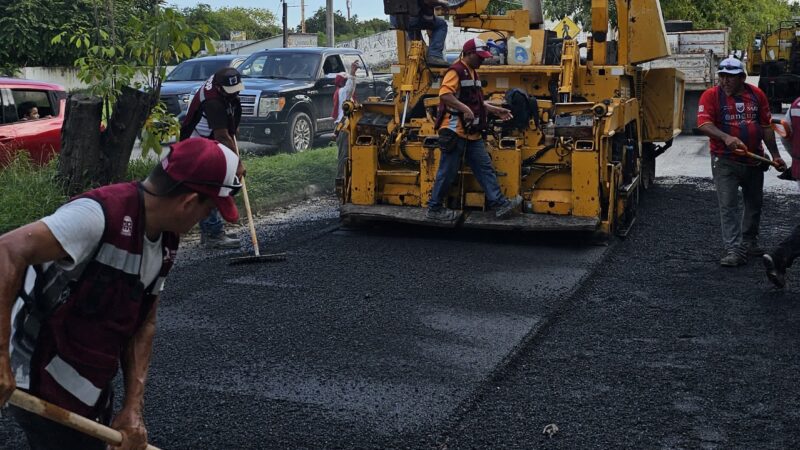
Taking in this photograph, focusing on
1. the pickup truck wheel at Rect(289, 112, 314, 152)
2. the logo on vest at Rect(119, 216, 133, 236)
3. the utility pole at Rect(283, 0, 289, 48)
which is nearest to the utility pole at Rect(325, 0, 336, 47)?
the utility pole at Rect(283, 0, 289, 48)

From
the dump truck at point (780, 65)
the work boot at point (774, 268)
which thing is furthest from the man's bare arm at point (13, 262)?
the dump truck at point (780, 65)

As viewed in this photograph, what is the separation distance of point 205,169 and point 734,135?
21.6 feet

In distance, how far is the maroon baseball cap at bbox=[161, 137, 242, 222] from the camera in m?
2.80

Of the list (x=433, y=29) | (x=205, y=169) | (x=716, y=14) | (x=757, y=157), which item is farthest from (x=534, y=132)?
(x=716, y=14)

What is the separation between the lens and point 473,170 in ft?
30.4

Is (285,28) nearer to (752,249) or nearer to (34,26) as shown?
(34,26)

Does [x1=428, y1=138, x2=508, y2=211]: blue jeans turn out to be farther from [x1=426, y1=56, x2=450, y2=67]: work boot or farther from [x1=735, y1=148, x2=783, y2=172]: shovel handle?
[x1=735, y1=148, x2=783, y2=172]: shovel handle

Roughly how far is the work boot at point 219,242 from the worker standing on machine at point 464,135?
5.98 feet

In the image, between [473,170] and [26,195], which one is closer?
[473,170]

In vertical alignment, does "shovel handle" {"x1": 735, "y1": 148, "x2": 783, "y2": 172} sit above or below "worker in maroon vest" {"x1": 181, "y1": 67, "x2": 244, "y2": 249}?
below

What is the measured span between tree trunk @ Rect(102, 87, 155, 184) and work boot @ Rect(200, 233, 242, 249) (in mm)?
1409

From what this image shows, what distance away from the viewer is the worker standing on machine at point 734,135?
27.2 ft

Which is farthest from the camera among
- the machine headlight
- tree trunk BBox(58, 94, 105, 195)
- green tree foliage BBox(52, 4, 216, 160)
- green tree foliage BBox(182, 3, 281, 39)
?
green tree foliage BBox(182, 3, 281, 39)

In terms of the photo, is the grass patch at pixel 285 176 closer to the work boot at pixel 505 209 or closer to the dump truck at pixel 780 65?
the work boot at pixel 505 209
